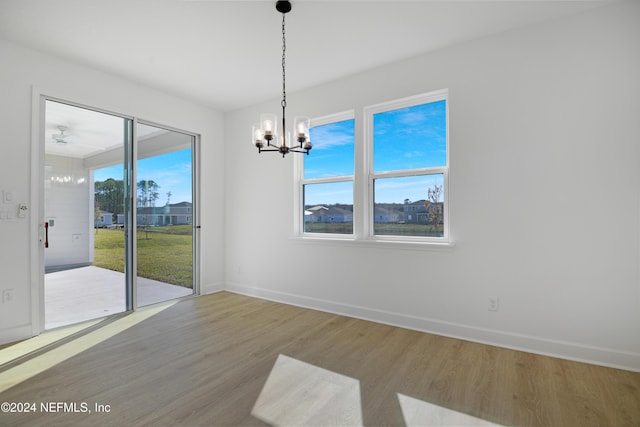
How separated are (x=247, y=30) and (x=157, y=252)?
2947mm

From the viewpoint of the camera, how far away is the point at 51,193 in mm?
3123

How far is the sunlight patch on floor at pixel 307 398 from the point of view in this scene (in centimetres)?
175

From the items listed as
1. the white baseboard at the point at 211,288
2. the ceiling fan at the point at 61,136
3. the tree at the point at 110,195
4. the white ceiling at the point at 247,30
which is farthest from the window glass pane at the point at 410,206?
the ceiling fan at the point at 61,136

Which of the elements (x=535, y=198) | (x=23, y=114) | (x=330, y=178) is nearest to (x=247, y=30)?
(x=330, y=178)

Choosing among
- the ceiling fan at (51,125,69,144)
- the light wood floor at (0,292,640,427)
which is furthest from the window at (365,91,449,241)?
the ceiling fan at (51,125,69,144)

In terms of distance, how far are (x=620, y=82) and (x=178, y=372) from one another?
13.1 ft

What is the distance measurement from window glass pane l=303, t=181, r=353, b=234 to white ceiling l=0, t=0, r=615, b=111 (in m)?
1.36

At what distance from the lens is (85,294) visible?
340 centimetres

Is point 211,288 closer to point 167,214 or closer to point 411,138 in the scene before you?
point 167,214

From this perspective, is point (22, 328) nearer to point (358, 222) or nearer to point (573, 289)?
point (358, 222)

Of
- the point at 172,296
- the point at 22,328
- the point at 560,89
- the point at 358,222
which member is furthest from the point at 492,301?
the point at 22,328

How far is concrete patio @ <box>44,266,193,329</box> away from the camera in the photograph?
10.3 ft

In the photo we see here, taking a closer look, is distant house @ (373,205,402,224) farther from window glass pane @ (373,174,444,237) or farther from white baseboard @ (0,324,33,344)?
white baseboard @ (0,324,33,344)

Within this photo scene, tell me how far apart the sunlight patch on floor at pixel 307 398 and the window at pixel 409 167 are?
1.73m
